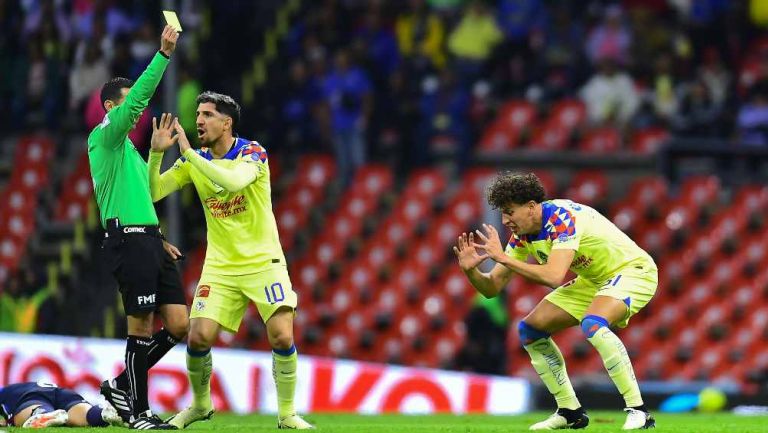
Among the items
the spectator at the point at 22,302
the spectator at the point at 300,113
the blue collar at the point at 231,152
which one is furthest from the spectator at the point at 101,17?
the blue collar at the point at 231,152

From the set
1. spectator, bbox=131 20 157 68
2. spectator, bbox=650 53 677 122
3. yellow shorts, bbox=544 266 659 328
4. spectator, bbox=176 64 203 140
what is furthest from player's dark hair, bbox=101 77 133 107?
spectator, bbox=650 53 677 122

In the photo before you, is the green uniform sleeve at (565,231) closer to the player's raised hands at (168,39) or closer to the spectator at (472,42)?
the player's raised hands at (168,39)

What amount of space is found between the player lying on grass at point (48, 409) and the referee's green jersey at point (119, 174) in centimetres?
138

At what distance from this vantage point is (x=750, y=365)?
1836cm

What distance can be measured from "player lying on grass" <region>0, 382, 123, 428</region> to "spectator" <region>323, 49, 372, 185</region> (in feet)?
32.0

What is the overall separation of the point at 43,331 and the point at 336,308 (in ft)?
12.9

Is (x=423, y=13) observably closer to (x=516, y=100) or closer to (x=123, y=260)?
(x=516, y=100)

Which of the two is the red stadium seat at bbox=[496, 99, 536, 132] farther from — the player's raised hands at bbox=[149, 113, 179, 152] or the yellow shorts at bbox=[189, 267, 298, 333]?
the player's raised hands at bbox=[149, 113, 179, 152]

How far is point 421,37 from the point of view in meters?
22.1

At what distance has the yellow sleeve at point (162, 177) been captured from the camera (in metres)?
10.8

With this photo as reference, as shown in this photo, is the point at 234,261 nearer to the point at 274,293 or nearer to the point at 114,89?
the point at 274,293

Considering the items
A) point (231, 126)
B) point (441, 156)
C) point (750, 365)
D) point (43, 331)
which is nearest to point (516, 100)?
point (441, 156)

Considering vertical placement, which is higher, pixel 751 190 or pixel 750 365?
pixel 751 190

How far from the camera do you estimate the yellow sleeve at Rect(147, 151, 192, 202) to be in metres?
10.8
